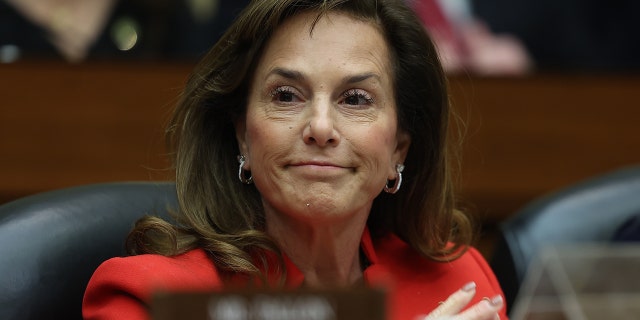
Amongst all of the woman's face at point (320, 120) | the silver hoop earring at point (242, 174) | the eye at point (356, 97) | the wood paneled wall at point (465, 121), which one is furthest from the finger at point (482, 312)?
the wood paneled wall at point (465, 121)

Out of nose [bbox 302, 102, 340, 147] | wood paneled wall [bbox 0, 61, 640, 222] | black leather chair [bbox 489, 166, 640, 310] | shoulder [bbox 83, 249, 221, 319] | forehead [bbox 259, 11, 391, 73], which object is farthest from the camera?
wood paneled wall [bbox 0, 61, 640, 222]

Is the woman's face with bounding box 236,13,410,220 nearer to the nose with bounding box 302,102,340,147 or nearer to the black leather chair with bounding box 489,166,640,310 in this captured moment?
the nose with bounding box 302,102,340,147

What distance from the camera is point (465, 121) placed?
4.06 meters

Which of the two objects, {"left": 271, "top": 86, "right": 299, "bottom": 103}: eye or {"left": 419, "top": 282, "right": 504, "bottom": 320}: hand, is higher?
{"left": 271, "top": 86, "right": 299, "bottom": 103}: eye

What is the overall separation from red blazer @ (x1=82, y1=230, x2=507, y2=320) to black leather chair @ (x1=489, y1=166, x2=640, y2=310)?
212 mm

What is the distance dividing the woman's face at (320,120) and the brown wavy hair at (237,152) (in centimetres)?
5

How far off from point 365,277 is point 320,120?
47cm

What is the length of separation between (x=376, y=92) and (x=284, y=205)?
0.30m

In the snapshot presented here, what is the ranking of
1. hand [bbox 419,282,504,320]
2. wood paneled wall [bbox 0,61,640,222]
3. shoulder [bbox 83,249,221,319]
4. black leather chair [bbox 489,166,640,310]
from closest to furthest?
hand [bbox 419,282,504,320], shoulder [bbox 83,249,221,319], black leather chair [bbox 489,166,640,310], wood paneled wall [bbox 0,61,640,222]

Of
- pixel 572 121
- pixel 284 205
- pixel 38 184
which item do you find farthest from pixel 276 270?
pixel 572 121

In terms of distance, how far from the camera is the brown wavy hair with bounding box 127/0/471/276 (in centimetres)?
214

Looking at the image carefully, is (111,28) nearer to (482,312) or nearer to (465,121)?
(465,121)

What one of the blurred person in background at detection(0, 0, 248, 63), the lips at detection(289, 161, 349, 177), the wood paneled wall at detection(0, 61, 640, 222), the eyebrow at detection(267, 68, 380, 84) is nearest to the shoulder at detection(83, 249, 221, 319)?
the lips at detection(289, 161, 349, 177)

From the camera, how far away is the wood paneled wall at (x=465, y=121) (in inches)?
161
